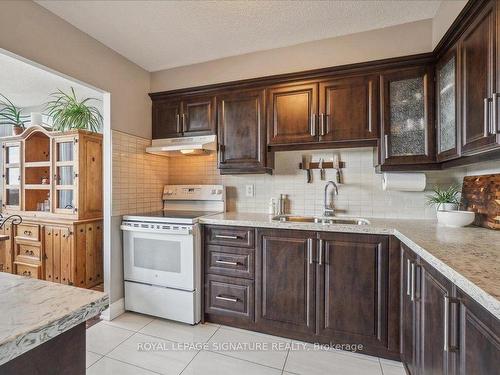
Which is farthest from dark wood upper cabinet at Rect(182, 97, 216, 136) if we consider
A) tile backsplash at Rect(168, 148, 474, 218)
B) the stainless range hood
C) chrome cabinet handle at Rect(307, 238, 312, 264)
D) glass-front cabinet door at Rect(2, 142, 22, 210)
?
glass-front cabinet door at Rect(2, 142, 22, 210)

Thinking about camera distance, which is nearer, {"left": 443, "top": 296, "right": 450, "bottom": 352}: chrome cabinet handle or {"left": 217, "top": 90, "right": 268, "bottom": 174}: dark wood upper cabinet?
{"left": 443, "top": 296, "right": 450, "bottom": 352}: chrome cabinet handle

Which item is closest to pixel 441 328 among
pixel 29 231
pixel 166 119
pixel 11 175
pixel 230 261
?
pixel 230 261

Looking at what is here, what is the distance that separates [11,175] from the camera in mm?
3172

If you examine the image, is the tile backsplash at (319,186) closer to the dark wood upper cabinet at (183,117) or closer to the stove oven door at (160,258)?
the dark wood upper cabinet at (183,117)

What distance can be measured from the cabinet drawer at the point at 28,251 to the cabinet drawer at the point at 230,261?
201 cm

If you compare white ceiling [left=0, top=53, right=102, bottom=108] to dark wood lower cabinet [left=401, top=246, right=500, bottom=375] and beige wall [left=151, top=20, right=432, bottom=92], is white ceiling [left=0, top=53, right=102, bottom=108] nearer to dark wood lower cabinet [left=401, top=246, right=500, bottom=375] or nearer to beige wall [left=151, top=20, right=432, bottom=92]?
beige wall [left=151, top=20, right=432, bottom=92]

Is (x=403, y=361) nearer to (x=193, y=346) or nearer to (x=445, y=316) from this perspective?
(x=445, y=316)

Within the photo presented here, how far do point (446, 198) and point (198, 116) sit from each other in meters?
2.24

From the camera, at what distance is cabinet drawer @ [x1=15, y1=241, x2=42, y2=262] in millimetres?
2883

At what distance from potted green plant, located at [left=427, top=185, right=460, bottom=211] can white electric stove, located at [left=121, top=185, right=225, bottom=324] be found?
193cm

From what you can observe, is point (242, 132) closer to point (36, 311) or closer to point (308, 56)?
point (308, 56)

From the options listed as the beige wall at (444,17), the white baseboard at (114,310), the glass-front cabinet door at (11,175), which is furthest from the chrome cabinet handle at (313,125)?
the glass-front cabinet door at (11,175)

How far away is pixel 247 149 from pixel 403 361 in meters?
1.92

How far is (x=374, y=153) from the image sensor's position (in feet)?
7.59
